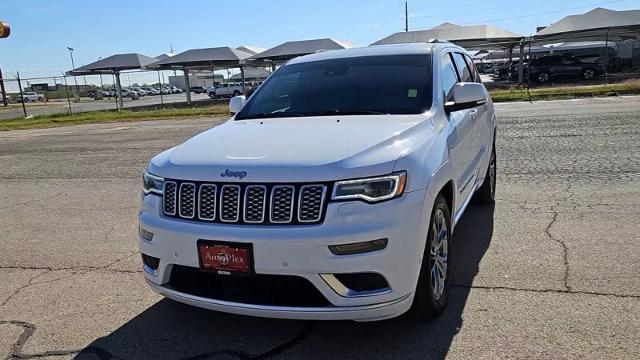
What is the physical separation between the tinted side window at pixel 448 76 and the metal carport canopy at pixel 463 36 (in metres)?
32.2

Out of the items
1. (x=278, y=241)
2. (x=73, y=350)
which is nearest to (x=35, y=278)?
(x=73, y=350)

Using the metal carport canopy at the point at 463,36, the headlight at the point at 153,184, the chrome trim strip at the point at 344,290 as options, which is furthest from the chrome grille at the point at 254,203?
the metal carport canopy at the point at 463,36

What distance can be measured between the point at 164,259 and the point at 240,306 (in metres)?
0.59

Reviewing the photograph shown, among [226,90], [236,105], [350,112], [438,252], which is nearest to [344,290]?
[438,252]

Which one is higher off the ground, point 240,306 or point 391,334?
point 240,306

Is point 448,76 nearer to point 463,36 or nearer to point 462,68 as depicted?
point 462,68

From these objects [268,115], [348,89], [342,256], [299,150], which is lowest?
[342,256]

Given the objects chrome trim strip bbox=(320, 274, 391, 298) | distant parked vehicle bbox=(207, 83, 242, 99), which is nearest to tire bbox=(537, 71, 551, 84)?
distant parked vehicle bbox=(207, 83, 242, 99)

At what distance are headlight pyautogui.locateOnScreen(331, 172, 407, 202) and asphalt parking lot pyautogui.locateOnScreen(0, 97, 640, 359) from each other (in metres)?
0.96

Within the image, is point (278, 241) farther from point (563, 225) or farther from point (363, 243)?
point (563, 225)

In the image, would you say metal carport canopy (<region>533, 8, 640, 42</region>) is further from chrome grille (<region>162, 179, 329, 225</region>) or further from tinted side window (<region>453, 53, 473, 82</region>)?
chrome grille (<region>162, 179, 329, 225</region>)

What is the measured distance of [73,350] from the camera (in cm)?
348

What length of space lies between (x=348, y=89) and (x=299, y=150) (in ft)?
4.71

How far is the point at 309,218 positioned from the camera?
9.71 feet
